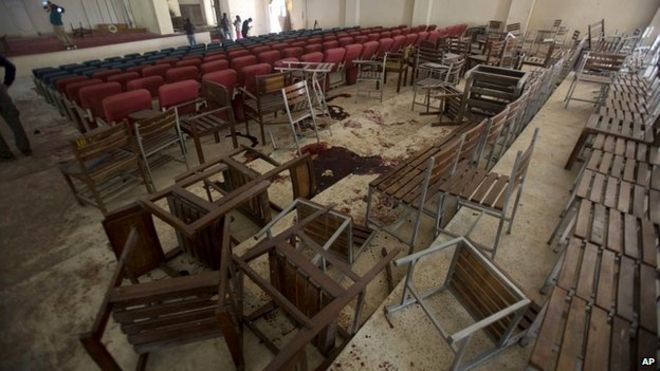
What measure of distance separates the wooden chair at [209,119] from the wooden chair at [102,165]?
62cm

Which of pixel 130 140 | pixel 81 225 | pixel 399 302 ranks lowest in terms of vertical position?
pixel 81 225

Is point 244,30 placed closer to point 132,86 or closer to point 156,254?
point 132,86

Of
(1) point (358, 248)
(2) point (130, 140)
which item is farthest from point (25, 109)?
(1) point (358, 248)

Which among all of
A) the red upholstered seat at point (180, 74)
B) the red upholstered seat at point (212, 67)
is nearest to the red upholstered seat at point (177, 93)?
the red upholstered seat at point (180, 74)

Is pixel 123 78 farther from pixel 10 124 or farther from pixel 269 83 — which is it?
pixel 269 83

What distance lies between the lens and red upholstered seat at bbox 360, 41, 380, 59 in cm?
616

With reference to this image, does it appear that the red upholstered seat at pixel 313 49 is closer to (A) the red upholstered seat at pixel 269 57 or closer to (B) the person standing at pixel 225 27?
(A) the red upholstered seat at pixel 269 57

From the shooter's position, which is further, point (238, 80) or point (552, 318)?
point (238, 80)

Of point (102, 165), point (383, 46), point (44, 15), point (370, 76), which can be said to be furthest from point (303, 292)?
point (44, 15)

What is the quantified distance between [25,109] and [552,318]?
323 inches

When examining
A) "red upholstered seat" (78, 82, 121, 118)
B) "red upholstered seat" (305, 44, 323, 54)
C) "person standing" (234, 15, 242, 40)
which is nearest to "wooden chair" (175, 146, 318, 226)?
"red upholstered seat" (78, 82, 121, 118)

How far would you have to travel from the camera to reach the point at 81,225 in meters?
2.67

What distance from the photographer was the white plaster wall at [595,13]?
25.6 ft

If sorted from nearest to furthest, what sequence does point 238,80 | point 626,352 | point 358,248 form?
1. point 626,352
2. point 358,248
3. point 238,80
